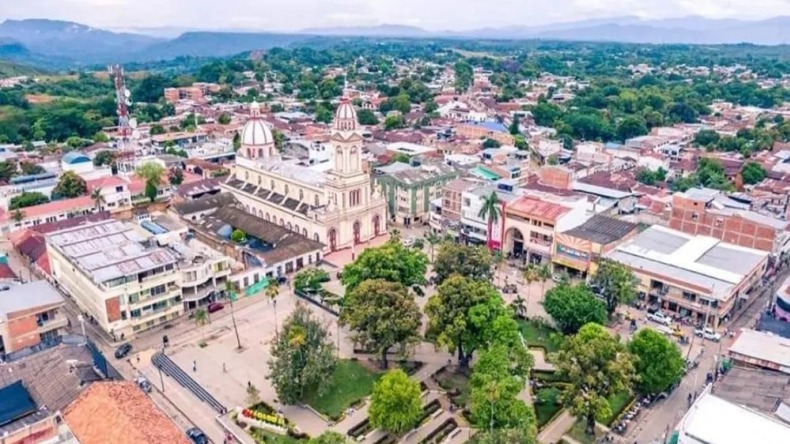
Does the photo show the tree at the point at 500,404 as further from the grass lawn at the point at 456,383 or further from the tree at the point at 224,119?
the tree at the point at 224,119

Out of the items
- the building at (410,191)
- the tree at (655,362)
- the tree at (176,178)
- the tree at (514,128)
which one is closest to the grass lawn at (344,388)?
the tree at (655,362)

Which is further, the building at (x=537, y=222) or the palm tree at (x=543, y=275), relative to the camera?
the building at (x=537, y=222)

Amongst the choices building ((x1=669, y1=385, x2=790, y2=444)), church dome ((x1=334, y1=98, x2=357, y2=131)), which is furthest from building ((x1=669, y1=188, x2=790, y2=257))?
church dome ((x1=334, y1=98, x2=357, y2=131))

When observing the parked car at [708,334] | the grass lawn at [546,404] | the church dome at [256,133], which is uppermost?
the church dome at [256,133]

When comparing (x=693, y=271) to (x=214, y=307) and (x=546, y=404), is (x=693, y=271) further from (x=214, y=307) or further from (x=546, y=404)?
(x=214, y=307)

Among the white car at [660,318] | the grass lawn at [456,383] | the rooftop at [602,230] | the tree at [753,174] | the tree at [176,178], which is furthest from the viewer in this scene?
the tree at [753,174]

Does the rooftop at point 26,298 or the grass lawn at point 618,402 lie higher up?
the rooftop at point 26,298

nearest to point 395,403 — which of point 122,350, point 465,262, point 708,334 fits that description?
point 465,262
